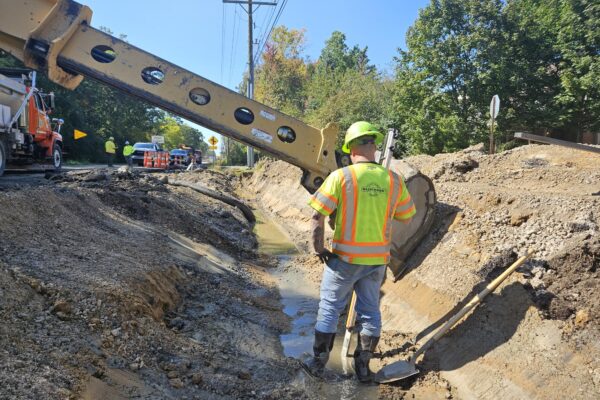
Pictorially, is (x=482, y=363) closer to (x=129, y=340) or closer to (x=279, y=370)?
(x=279, y=370)

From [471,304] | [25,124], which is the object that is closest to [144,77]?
[471,304]

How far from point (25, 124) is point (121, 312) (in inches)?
459

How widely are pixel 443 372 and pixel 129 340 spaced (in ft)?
8.91

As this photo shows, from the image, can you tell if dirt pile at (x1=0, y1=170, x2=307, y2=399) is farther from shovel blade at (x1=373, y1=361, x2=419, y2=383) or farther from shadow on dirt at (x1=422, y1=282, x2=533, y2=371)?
shadow on dirt at (x1=422, y1=282, x2=533, y2=371)

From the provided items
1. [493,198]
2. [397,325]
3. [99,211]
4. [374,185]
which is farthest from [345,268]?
[99,211]

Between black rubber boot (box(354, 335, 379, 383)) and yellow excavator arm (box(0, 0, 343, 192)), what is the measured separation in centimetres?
191

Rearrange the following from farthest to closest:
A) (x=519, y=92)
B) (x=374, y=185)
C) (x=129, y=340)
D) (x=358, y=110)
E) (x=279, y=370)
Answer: (x=358, y=110) < (x=519, y=92) < (x=279, y=370) < (x=374, y=185) < (x=129, y=340)

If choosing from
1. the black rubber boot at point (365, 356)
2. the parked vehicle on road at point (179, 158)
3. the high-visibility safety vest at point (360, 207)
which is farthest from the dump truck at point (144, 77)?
the parked vehicle on road at point (179, 158)

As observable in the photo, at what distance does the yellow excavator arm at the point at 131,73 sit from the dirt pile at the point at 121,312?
5.82 feet

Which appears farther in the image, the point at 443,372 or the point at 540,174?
Answer: the point at 540,174

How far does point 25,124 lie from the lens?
13.1m

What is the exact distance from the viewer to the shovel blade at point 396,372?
4.07 meters

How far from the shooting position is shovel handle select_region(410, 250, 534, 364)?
418 cm

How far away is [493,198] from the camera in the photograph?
5.82 m
